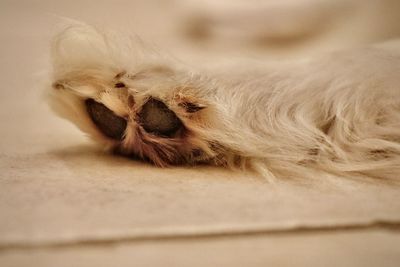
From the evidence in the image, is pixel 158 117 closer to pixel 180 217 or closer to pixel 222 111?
pixel 222 111

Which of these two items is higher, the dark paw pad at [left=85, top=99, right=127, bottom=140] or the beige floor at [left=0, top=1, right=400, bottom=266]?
the dark paw pad at [left=85, top=99, right=127, bottom=140]

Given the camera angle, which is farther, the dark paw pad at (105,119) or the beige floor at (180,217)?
the dark paw pad at (105,119)

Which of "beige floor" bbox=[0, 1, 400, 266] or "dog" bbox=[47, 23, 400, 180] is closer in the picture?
A: "beige floor" bbox=[0, 1, 400, 266]

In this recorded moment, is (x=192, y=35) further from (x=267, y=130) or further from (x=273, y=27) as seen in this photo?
(x=267, y=130)

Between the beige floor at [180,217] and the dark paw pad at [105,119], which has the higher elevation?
the dark paw pad at [105,119]

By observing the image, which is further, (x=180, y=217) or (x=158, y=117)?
(x=158, y=117)

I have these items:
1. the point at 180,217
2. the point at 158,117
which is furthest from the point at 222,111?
the point at 180,217
